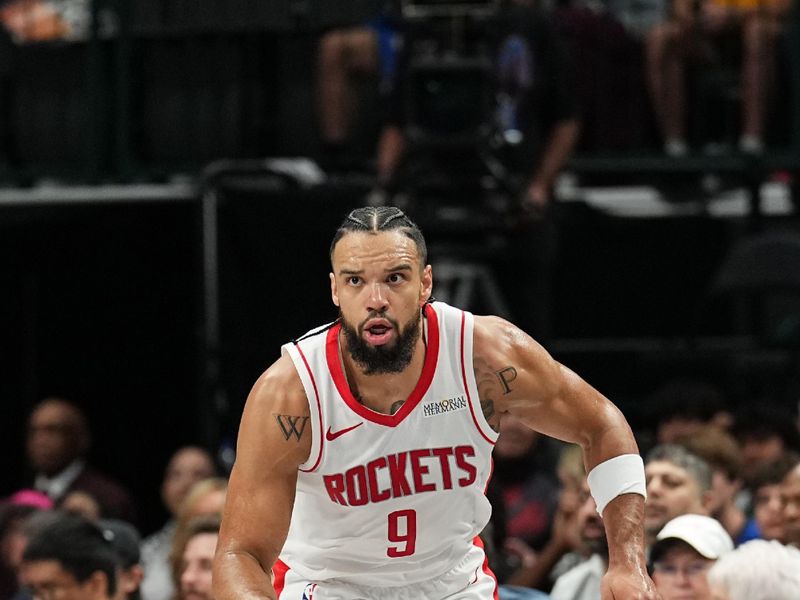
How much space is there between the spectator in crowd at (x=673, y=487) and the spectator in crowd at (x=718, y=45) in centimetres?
351

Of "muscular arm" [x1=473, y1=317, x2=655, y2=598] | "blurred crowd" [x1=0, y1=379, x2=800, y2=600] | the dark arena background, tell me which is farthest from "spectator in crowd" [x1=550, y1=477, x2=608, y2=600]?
the dark arena background

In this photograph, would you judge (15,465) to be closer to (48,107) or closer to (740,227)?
(48,107)

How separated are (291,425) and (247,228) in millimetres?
5574

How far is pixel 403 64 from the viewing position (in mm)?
9133

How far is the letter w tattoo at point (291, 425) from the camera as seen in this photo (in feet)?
16.0

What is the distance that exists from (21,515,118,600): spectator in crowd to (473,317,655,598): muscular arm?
180cm

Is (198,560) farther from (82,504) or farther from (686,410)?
(686,410)

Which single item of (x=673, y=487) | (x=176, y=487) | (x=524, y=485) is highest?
(x=673, y=487)

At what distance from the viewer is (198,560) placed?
665cm

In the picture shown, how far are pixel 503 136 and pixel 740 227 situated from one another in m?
2.23

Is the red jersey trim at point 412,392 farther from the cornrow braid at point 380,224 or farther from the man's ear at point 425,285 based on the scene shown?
the cornrow braid at point 380,224

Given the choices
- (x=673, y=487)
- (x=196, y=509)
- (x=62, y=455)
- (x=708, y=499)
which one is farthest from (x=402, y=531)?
(x=62, y=455)

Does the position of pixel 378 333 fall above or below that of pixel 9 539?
above

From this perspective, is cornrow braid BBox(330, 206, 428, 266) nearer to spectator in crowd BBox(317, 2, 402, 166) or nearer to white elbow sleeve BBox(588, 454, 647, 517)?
white elbow sleeve BBox(588, 454, 647, 517)
